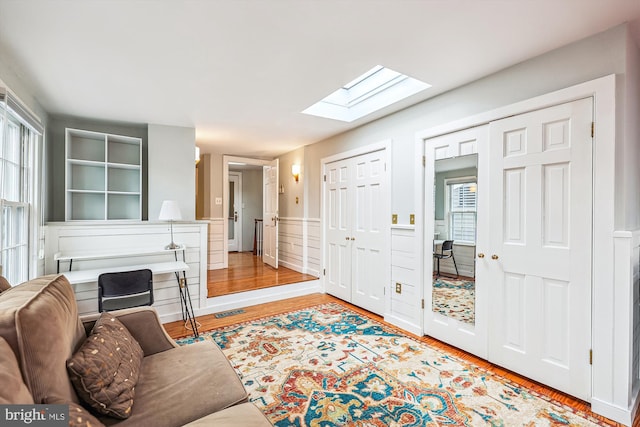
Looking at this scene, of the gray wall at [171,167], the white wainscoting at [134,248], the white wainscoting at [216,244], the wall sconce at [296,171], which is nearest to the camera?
the white wainscoting at [134,248]

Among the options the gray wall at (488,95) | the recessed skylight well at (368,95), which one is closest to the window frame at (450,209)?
the gray wall at (488,95)

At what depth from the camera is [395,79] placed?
9.58ft

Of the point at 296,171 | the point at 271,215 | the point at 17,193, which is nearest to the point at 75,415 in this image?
the point at 17,193

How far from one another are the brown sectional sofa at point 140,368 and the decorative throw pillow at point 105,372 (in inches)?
1.3

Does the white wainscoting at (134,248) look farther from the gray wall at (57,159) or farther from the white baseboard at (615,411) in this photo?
the white baseboard at (615,411)

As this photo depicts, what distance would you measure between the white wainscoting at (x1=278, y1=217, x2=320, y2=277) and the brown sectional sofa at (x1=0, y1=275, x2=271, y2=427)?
9.98 feet

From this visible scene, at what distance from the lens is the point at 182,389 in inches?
54.1

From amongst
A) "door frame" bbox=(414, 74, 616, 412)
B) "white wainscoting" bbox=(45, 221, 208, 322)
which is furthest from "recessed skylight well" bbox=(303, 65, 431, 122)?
"white wainscoting" bbox=(45, 221, 208, 322)

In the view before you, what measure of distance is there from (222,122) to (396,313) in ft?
10.00

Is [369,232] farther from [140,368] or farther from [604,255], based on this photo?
[140,368]

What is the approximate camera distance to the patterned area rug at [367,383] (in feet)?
5.85

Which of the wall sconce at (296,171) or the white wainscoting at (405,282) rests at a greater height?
the wall sconce at (296,171)

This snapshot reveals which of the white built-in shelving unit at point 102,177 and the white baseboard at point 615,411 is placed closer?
the white baseboard at point 615,411

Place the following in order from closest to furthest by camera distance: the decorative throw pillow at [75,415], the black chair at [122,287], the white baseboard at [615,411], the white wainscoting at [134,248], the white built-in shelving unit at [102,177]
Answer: the decorative throw pillow at [75,415] < the white baseboard at [615,411] < the black chair at [122,287] < the white wainscoting at [134,248] < the white built-in shelving unit at [102,177]
